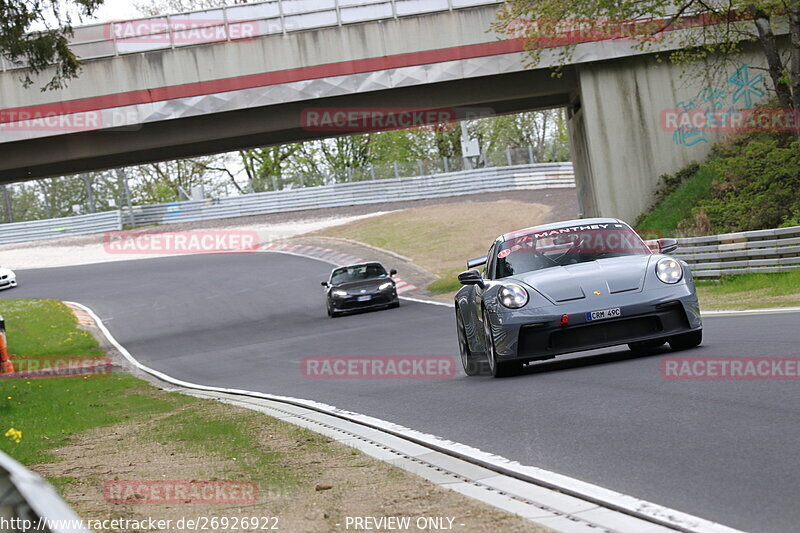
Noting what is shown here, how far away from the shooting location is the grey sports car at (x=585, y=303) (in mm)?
9938

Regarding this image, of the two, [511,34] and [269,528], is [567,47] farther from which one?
[269,528]

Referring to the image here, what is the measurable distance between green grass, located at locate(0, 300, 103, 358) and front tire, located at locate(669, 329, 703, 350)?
60.1 feet

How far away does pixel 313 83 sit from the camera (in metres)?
29.8

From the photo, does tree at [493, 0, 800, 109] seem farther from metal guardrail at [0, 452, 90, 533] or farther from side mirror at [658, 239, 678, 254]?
metal guardrail at [0, 452, 90, 533]

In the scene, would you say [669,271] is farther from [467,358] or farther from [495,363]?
[467,358]

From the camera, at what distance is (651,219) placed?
29438mm

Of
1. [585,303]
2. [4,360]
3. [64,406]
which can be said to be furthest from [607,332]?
[4,360]

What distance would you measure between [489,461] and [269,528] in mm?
1847

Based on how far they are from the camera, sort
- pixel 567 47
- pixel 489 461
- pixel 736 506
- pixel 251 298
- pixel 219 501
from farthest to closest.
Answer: pixel 251 298, pixel 567 47, pixel 489 461, pixel 219 501, pixel 736 506

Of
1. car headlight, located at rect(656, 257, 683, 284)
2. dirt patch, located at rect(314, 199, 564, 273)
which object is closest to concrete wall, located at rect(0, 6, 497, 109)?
dirt patch, located at rect(314, 199, 564, 273)

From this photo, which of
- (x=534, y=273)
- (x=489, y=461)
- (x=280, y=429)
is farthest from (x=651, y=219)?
(x=489, y=461)

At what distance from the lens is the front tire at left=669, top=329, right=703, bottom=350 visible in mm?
10438

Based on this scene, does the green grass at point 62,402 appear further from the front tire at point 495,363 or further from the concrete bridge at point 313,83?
the concrete bridge at point 313,83

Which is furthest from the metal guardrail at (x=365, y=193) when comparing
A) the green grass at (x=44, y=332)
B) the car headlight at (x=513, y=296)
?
the car headlight at (x=513, y=296)
